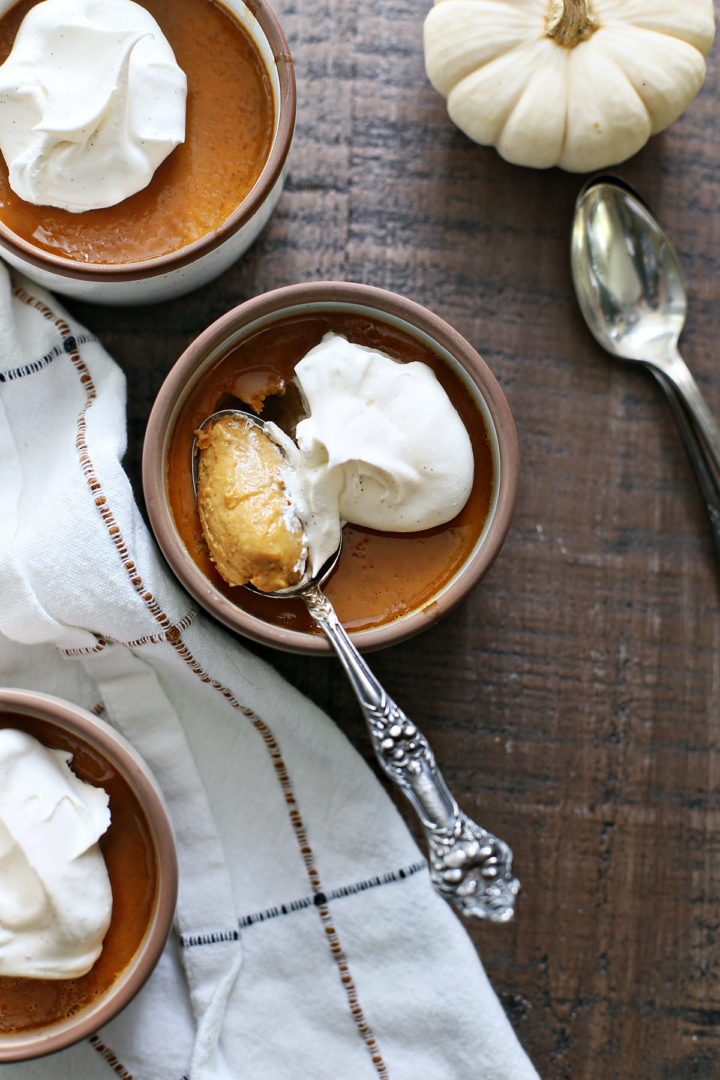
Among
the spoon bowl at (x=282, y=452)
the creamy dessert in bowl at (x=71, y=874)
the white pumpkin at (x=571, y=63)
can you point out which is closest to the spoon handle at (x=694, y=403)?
the white pumpkin at (x=571, y=63)

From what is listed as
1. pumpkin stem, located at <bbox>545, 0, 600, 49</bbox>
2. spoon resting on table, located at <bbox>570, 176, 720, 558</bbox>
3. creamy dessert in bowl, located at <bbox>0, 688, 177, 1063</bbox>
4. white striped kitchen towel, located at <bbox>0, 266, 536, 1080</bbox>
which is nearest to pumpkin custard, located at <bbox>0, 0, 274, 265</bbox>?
white striped kitchen towel, located at <bbox>0, 266, 536, 1080</bbox>

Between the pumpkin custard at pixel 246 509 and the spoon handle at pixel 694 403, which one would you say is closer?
the pumpkin custard at pixel 246 509

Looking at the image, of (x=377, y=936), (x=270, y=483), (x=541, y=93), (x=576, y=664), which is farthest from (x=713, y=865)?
(x=541, y=93)

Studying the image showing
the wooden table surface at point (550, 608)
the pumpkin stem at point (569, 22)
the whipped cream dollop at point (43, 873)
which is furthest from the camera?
the wooden table surface at point (550, 608)

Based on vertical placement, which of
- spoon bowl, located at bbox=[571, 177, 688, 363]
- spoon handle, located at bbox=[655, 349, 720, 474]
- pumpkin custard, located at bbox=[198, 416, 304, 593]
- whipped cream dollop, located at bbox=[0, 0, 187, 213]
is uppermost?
whipped cream dollop, located at bbox=[0, 0, 187, 213]

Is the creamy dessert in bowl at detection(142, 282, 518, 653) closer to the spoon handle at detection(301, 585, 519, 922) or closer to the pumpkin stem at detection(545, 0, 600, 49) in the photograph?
the spoon handle at detection(301, 585, 519, 922)

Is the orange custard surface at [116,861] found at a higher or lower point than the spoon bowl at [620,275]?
lower

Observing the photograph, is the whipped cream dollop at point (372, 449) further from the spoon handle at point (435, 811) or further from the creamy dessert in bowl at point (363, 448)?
the spoon handle at point (435, 811)
